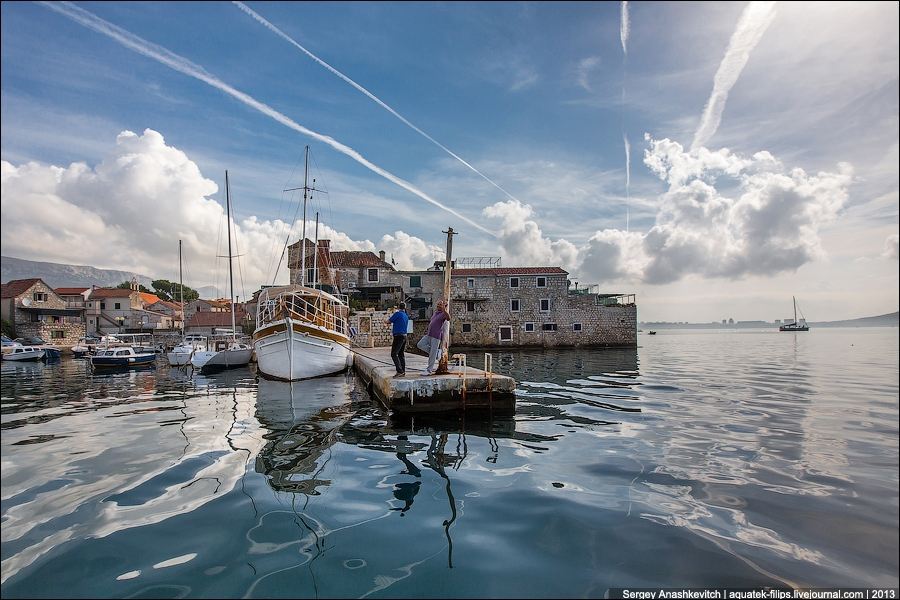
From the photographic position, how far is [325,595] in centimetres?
323

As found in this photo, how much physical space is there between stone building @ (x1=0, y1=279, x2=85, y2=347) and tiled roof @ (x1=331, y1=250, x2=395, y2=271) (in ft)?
106

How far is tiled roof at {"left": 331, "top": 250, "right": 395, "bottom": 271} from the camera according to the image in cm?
4594

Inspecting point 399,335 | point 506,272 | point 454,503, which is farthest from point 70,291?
point 454,503

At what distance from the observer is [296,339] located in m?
17.1

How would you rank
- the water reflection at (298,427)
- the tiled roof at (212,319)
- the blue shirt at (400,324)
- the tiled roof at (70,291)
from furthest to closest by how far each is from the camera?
the tiled roof at (70,291) < the tiled roof at (212,319) < the blue shirt at (400,324) < the water reflection at (298,427)

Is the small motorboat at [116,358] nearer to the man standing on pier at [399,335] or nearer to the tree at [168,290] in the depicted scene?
the man standing on pier at [399,335]

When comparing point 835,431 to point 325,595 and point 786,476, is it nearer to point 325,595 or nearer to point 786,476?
point 786,476

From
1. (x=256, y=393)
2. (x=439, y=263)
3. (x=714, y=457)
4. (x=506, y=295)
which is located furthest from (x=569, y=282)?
(x=714, y=457)

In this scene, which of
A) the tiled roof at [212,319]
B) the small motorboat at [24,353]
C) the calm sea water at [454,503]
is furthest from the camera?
the tiled roof at [212,319]

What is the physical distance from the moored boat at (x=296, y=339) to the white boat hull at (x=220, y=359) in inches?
291

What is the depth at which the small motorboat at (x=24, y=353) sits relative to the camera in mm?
35781

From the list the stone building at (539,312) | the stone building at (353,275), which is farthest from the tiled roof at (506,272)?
the stone building at (353,275)

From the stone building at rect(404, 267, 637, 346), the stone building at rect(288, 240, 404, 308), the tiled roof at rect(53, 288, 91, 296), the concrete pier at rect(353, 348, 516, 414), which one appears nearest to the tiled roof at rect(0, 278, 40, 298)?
the tiled roof at rect(53, 288, 91, 296)

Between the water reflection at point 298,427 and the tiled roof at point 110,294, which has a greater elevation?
the tiled roof at point 110,294
